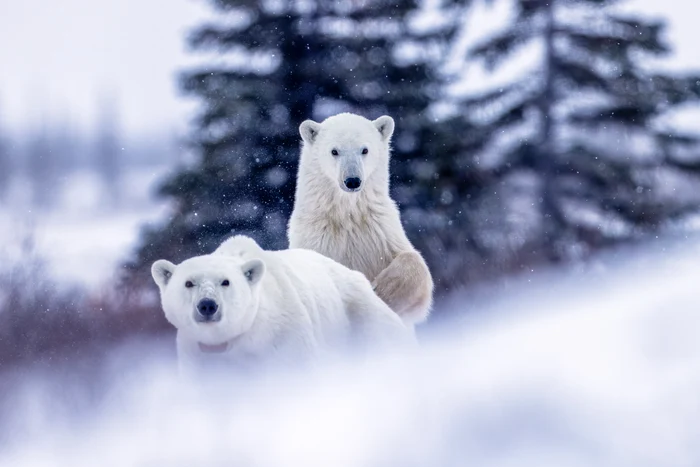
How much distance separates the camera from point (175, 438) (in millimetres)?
4043

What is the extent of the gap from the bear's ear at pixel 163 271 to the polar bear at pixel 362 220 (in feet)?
4.61

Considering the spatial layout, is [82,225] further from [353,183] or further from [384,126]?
[353,183]

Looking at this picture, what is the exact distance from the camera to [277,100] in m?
11.5

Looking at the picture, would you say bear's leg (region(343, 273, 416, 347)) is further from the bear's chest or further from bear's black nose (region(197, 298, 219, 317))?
bear's black nose (region(197, 298, 219, 317))

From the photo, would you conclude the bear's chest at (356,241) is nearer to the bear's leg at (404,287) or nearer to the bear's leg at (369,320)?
the bear's leg at (404,287)

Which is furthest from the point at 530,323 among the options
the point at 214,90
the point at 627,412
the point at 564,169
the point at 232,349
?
the point at 564,169

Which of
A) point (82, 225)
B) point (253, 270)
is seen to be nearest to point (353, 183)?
point (253, 270)

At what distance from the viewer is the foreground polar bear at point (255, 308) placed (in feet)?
12.6

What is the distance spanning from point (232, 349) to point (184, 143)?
7966mm

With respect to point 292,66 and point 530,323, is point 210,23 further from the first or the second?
point 530,323

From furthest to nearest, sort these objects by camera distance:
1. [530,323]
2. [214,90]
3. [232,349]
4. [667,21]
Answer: [667,21] < [214,90] < [530,323] < [232,349]

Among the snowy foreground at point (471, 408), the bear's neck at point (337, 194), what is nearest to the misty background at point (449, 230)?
the snowy foreground at point (471, 408)

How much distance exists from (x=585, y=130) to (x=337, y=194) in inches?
410

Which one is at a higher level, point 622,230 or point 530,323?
point 530,323
